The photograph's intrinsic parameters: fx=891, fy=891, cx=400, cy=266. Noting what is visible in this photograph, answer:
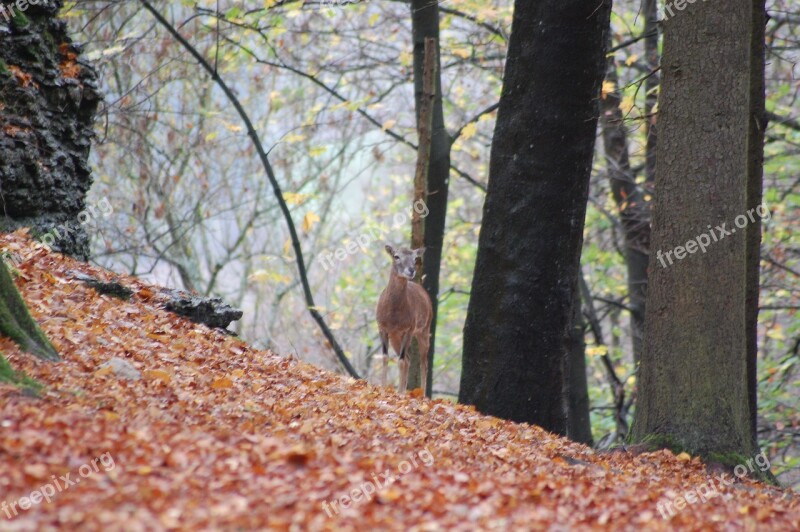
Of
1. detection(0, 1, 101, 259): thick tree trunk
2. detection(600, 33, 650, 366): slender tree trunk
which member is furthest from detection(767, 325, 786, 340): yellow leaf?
detection(0, 1, 101, 259): thick tree trunk

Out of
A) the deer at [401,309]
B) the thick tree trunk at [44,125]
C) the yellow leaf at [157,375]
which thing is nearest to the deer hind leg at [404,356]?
the deer at [401,309]

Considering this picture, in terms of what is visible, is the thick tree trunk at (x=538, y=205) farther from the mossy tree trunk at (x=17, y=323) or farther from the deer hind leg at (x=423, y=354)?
the mossy tree trunk at (x=17, y=323)

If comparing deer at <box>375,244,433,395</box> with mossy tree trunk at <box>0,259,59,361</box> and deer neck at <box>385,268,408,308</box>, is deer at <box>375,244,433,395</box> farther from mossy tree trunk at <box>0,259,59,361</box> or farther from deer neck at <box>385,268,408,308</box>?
mossy tree trunk at <box>0,259,59,361</box>

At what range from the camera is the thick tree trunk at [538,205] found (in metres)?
8.51

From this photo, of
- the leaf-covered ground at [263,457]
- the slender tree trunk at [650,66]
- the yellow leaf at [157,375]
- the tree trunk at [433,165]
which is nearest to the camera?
the leaf-covered ground at [263,457]

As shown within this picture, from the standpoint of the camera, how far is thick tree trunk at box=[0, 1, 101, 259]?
9.07 m

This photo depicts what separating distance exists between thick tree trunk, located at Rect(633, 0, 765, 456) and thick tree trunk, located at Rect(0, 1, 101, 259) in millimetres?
6260

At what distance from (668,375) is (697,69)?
255 centimetres

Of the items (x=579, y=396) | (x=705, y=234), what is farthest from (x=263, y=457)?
(x=579, y=396)

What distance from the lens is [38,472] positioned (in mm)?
4051

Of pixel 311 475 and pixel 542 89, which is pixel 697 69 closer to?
pixel 542 89

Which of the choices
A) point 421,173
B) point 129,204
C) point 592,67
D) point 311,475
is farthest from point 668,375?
point 129,204

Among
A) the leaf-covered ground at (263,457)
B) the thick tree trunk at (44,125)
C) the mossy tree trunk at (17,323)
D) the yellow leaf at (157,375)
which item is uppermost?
the thick tree trunk at (44,125)

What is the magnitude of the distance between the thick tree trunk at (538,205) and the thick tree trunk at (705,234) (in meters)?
1.18
